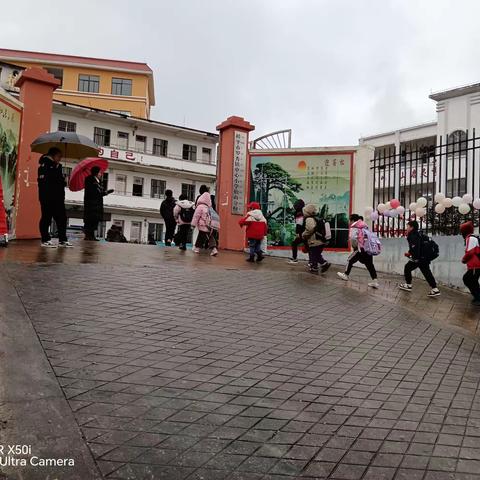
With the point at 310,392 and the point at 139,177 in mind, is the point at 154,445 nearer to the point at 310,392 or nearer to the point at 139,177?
the point at 310,392

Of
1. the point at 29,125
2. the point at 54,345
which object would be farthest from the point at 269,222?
the point at 54,345

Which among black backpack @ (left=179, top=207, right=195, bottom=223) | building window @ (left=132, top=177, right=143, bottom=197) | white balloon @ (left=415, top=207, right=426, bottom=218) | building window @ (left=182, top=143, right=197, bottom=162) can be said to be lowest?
black backpack @ (left=179, top=207, right=195, bottom=223)

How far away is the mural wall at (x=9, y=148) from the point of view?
9812 millimetres

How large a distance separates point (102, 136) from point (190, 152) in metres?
7.62

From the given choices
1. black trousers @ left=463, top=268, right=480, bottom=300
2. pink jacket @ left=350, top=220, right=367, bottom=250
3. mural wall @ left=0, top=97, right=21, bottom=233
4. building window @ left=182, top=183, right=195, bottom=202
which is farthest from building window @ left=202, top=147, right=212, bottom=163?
black trousers @ left=463, top=268, right=480, bottom=300

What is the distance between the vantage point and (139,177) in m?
37.5

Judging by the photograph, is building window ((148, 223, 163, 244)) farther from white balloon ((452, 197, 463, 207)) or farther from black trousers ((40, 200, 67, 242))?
white balloon ((452, 197, 463, 207))

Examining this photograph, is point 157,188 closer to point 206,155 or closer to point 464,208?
point 206,155

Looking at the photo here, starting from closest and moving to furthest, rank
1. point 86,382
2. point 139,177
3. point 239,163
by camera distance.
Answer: point 86,382 → point 239,163 → point 139,177

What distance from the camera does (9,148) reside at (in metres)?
10.2

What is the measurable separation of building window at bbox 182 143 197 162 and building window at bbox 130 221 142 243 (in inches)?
287

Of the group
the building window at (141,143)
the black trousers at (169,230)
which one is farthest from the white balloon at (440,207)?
the building window at (141,143)

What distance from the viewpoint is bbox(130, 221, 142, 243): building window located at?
121 feet

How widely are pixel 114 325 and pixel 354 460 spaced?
8.44 feet
